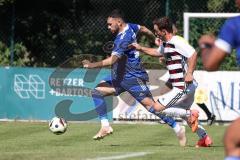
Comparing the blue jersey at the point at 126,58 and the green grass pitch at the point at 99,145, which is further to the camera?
the blue jersey at the point at 126,58

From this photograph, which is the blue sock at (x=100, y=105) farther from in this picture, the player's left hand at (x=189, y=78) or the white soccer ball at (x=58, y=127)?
the player's left hand at (x=189, y=78)

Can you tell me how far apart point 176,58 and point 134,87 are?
4.20 feet

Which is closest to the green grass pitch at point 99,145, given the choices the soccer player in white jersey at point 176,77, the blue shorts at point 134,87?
the soccer player in white jersey at point 176,77

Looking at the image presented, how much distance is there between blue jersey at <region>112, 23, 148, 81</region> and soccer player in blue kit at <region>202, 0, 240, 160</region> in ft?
22.6

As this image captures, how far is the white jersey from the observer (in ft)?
42.9

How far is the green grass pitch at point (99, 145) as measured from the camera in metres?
11.1

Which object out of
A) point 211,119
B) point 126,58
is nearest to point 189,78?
point 126,58

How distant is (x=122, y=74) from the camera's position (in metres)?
14.5

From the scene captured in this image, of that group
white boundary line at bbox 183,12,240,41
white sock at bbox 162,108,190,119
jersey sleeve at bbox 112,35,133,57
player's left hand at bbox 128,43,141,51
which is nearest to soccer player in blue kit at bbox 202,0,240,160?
white sock at bbox 162,108,190,119

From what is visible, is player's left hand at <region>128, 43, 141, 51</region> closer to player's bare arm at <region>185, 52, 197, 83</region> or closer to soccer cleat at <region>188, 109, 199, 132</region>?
player's bare arm at <region>185, 52, 197, 83</region>

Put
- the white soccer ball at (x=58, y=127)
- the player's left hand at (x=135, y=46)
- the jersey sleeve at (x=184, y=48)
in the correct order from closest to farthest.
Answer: the jersey sleeve at (x=184, y=48)
the player's left hand at (x=135, y=46)
the white soccer ball at (x=58, y=127)

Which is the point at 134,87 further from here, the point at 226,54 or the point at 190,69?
the point at 226,54

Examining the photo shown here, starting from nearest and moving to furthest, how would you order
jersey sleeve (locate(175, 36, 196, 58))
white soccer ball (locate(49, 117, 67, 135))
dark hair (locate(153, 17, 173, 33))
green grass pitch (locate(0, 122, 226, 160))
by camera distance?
green grass pitch (locate(0, 122, 226, 160)), jersey sleeve (locate(175, 36, 196, 58)), dark hair (locate(153, 17, 173, 33)), white soccer ball (locate(49, 117, 67, 135))

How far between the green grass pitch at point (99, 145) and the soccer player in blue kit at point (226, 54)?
13.2 ft
